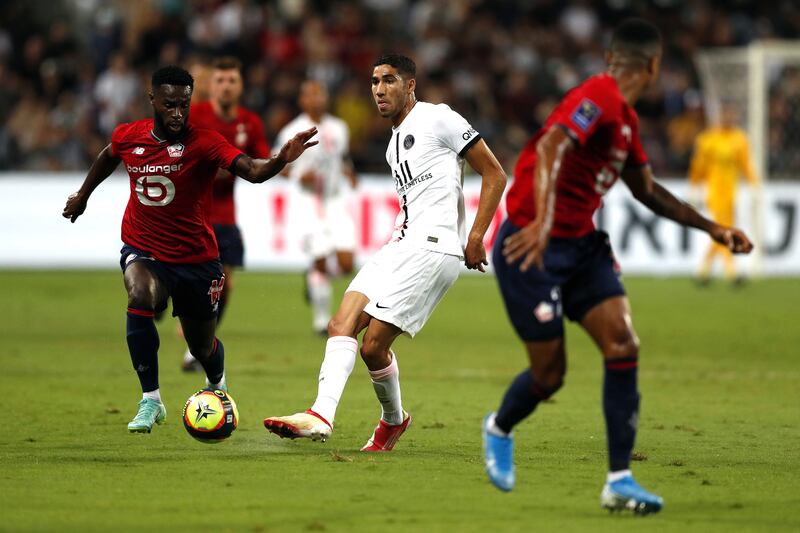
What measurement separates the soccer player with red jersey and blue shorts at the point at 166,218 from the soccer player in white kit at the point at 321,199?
6371 mm

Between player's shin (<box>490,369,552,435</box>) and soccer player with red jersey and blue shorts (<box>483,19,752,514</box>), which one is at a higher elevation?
soccer player with red jersey and blue shorts (<box>483,19,752,514</box>)

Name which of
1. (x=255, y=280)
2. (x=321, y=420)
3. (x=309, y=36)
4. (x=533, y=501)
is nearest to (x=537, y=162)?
(x=533, y=501)

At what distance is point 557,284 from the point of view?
6289 mm

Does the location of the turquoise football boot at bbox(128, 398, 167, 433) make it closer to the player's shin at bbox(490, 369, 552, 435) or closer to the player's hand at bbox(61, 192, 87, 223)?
the player's hand at bbox(61, 192, 87, 223)

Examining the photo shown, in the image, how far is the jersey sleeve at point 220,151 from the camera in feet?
26.9

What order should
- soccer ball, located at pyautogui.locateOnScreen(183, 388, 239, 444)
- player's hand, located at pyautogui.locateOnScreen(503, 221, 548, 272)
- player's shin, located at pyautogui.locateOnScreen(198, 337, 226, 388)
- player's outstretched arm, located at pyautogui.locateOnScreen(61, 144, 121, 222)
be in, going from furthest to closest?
player's shin, located at pyautogui.locateOnScreen(198, 337, 226, 388), player's outstretched arm, located at pyautogui.locateOnScreen(61, 144, 121, 222), soccer ball, located at pyautogui.locateOnScreen(183, 388, 239, 444), player's hand, located at pyautogui.locateOnScreen(503, 221, 548, 272)

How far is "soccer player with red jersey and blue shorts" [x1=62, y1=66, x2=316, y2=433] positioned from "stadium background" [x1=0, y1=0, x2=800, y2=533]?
61cm

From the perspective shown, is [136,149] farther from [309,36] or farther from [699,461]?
[309,36]

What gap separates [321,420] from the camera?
7402 millimetres

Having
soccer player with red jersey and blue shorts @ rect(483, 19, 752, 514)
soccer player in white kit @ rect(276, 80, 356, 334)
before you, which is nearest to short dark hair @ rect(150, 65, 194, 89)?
soccer player with red jersey and blue shorts @ rect(483, 19, 752, 514)


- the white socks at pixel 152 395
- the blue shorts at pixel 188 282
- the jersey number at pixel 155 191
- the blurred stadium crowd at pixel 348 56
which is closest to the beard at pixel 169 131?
the jersey number at pixel 155 191

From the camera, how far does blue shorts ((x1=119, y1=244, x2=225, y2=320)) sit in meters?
8.44

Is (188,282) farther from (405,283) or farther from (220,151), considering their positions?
(405,283)

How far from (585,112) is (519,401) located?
1.38 meters
